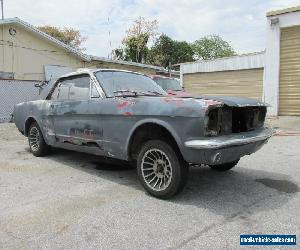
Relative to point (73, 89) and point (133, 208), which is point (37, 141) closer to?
point (73, 89)

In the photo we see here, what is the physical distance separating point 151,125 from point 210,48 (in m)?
69.8

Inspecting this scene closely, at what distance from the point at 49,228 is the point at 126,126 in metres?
1.72

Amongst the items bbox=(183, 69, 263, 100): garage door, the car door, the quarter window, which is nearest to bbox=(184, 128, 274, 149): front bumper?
the car door

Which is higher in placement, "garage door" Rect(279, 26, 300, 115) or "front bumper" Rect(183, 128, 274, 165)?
"garage door" Rect(279, 26, 300, 115)

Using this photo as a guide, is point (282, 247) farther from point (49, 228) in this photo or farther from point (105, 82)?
point (105, 82)

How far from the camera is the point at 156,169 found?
457 cm

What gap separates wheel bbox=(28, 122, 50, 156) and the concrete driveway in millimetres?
632

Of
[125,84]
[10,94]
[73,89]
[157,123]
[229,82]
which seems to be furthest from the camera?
[229,82]

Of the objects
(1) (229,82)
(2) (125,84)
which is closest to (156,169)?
(2) (125,84)

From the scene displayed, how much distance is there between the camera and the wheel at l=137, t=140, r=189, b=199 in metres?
4.30

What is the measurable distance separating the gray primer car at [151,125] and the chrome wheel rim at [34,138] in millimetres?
764

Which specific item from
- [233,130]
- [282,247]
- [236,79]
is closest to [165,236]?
[282,247]

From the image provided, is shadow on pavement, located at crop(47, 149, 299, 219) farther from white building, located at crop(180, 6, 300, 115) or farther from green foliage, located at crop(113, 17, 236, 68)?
green foliage, located at crop(113, 17, 236, 68)

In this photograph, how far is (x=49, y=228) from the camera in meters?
3.66
